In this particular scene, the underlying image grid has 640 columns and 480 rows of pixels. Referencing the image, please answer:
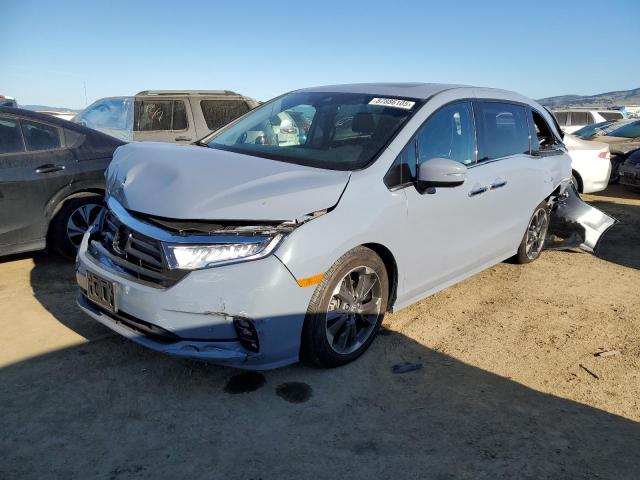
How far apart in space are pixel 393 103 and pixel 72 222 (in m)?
3.23

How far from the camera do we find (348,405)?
2.80 metres

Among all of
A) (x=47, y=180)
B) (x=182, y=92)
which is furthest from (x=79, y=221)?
(x=182, y=92)

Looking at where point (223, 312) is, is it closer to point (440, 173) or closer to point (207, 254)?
point (207, 254)

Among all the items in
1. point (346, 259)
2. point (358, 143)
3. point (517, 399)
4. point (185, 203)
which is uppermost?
point (358, 143)

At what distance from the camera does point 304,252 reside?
8.86ft

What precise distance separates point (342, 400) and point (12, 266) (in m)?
3.72

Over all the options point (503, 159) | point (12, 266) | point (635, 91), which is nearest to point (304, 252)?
point (503, 159)

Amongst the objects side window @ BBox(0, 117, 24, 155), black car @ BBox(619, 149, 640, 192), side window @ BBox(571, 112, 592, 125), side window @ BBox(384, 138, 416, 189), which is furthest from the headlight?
side window @ BBox(571, 112, 592, 125)

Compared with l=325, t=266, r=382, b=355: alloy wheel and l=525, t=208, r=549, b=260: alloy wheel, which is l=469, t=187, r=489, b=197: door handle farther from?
l=525, t=208, r=549, b=260: alloy wheel

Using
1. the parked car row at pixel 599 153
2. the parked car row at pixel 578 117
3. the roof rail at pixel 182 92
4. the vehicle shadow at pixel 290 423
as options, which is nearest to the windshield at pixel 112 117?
the roof rail at pixel 182 92

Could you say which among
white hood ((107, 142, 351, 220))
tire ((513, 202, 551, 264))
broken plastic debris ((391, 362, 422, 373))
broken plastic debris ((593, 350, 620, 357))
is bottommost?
broken plastic debris ((593, 350, 620, 357))

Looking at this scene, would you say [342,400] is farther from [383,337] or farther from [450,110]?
[450,110]

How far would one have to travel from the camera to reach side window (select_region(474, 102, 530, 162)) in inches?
162

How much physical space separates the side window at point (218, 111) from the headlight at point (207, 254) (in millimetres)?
6187
